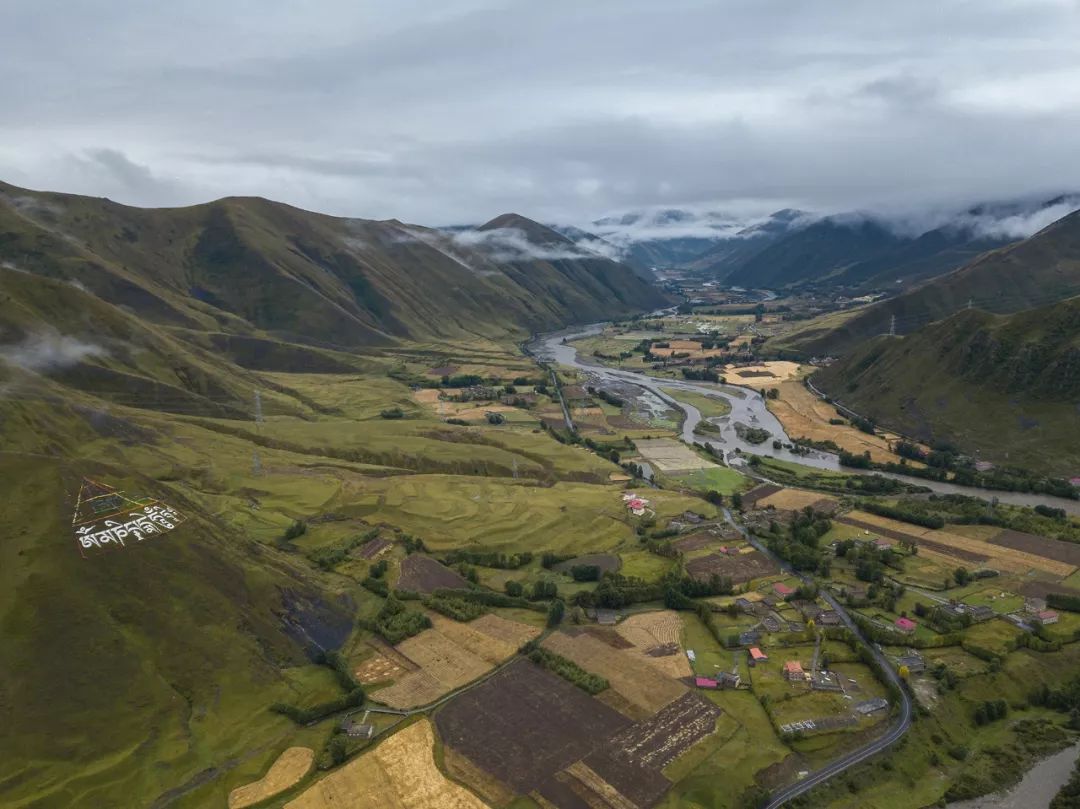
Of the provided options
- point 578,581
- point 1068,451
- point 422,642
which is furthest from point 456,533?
point 1068,451

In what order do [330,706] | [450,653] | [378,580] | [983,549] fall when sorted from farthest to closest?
[983,549]
[378,580]
[450,653]
[330,706]

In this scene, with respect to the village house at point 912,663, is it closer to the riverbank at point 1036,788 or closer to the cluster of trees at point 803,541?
the riverbank at point 1036,788

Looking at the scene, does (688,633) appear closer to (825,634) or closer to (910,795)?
(825,634)

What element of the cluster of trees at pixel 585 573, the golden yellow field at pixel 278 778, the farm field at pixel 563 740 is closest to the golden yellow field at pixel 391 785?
the farm field at pixel 563 740

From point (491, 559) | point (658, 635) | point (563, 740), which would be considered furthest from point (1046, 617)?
point (491, 559)

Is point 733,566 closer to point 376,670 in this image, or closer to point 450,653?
point 450,653

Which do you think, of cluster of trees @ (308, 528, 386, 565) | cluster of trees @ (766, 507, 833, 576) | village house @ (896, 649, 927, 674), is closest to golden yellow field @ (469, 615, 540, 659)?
cluster of trees @ (308, 528, 386, 565)
